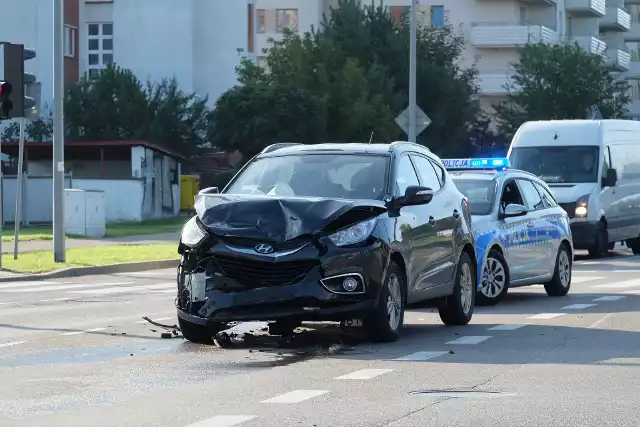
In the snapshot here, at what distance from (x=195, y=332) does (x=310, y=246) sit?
138cm

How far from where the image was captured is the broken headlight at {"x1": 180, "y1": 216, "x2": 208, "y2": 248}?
42.2 ft

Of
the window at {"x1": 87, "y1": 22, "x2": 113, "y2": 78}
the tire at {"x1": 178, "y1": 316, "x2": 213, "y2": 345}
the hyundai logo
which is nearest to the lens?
the hyundai logo

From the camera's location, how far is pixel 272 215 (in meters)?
12.8

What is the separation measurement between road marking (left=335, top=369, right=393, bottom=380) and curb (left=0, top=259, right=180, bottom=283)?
46.5 feet

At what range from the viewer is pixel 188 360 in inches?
474

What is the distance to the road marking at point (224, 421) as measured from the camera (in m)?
8.54

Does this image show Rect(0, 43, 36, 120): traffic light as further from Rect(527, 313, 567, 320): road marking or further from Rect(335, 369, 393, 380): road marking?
Rect(335, 369, 393, 380): road marking

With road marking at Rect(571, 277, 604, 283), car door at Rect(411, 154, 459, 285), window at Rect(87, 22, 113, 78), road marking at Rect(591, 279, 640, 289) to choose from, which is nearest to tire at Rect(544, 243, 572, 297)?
road marking at Rect(591, 279, 640, 289)

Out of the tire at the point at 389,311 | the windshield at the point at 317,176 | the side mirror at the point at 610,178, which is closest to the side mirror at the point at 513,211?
the windshield at the point at 317,176

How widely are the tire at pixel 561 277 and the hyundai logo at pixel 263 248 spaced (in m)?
7.83

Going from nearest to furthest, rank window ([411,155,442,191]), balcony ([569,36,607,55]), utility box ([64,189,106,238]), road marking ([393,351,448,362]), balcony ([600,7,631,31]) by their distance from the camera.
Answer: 1. road marking ([393,351,448,362])
2. window ([411,155,442,191])
3. utility box ([64,189,106,238])
4. balcony ([569,36,607,55])
5. balcony ([600,7,631,31])

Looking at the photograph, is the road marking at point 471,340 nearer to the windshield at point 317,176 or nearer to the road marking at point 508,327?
the road marking at point 508,327

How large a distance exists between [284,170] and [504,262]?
16.4 feet

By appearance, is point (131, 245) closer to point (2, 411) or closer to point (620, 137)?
point (620, 137)
